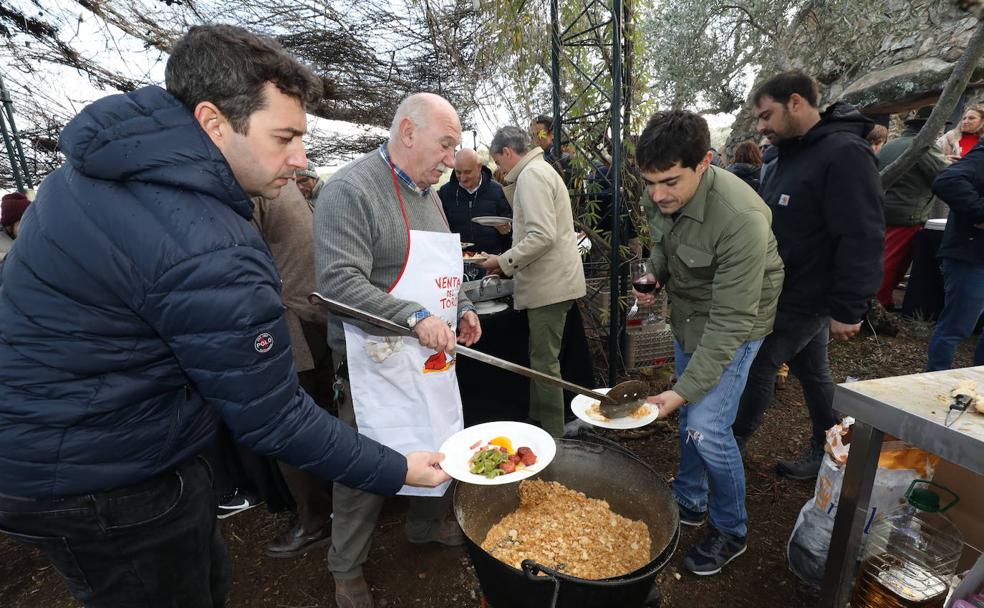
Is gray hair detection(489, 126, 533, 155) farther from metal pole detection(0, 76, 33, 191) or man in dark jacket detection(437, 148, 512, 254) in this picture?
metal pole detection(0, 76, 33, 191)

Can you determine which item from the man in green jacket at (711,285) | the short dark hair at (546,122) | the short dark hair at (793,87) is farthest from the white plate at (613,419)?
the short dark hair at (546,122)

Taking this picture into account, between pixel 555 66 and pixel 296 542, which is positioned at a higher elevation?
pixel 555 66

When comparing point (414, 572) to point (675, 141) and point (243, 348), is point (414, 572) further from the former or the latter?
point (675, 141)

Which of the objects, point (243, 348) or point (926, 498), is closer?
point (243, 348)

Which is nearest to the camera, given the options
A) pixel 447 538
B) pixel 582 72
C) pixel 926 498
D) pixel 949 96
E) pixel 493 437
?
pixel 926 498

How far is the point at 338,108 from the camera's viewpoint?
704 cm

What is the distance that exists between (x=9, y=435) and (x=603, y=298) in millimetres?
4016

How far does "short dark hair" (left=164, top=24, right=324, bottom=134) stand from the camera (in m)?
1.03

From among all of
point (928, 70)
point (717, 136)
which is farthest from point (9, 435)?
point (717, 136)

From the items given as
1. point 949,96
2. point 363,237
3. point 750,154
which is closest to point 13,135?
point 363,237

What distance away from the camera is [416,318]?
180 cm

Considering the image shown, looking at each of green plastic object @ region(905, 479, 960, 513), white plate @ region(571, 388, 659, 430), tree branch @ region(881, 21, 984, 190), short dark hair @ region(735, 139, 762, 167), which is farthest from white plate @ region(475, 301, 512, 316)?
short dark hair @ region(735, 139, 762, 167)

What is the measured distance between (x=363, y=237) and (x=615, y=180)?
2359 millimetres

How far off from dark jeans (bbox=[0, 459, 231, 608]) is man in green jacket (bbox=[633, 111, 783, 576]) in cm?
167
